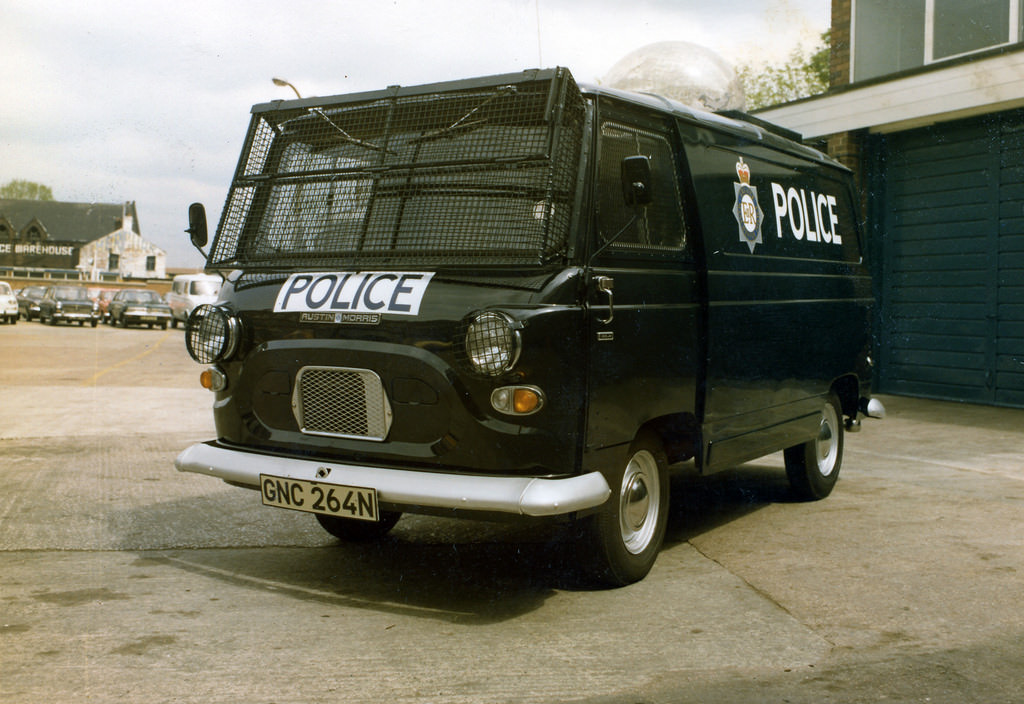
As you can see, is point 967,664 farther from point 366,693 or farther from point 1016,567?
point 366,693

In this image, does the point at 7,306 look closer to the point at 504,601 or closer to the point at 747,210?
the point at 747,210

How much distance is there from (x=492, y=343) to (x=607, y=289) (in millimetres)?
616

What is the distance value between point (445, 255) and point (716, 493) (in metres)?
3.65

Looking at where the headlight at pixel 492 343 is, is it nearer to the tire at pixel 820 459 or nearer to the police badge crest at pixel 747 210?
the police badge crest at pixel 747 210

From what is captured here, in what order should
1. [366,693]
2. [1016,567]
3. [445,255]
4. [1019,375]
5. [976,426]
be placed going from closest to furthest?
1. [366,693]
2. [445,255]
3. [1016,567]
4. [976,426]
5. [1019,375]

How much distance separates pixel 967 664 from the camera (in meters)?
3.87

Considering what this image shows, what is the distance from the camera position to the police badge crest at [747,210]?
5.86 m

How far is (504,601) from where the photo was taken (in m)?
4.71

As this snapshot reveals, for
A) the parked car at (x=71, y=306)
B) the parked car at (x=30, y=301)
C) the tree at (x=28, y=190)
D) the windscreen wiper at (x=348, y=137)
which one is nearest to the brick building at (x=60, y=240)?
the tree at (x=28, y=190)

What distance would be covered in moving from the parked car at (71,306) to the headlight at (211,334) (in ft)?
129

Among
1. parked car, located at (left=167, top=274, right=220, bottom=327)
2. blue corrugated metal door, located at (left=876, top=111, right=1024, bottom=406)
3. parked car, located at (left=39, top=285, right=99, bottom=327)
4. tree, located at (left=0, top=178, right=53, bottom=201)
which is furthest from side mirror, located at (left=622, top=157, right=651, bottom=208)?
tree, located at (left=0, top=178, right=53, bottom=201)

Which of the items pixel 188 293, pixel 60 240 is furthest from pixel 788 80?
pixel 60 240

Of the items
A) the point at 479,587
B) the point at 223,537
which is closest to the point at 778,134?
the point at 479,587

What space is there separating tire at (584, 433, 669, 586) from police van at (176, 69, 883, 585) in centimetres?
1
